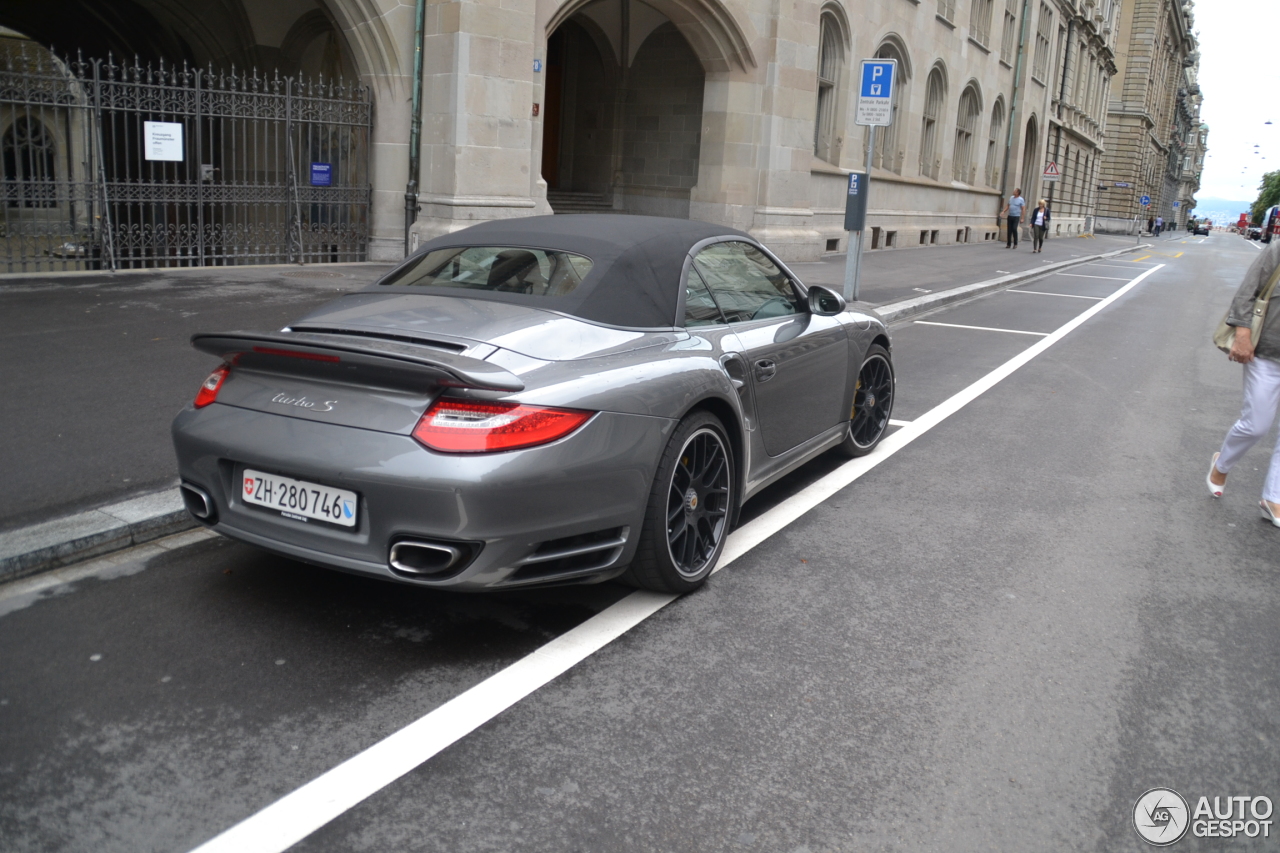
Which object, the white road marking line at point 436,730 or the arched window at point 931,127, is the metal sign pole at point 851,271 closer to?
the white road marking line at point 436,730

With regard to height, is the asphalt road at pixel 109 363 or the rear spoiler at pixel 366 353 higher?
the rear spoiler at pixel 366 353

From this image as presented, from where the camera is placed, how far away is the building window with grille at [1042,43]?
43250 mm

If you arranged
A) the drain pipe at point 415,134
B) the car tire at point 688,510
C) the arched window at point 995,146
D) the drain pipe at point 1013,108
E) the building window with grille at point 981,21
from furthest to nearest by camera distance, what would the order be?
the arched window at point 995,146, the drain pipe at point 1013,108, the building window with grille at point 981,21, the drain pipe at point 415,134, the car tire at point 688,510

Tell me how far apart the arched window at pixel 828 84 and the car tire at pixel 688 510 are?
68.3 ft

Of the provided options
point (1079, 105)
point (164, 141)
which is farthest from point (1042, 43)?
point (164, 141)

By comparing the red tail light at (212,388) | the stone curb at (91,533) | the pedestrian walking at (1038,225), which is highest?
the pedestrian walking at (1038,225)

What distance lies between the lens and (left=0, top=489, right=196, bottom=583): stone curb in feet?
13.6

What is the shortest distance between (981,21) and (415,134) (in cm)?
2585

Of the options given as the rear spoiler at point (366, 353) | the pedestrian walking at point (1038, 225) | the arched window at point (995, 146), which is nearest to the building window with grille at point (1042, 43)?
the arched window at point (995, 146)

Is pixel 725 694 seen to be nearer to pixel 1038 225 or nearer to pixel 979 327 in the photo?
pixel 979 327

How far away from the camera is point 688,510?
420 cm

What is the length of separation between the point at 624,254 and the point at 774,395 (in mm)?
1063

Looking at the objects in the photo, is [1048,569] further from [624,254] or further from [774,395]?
[624,254]

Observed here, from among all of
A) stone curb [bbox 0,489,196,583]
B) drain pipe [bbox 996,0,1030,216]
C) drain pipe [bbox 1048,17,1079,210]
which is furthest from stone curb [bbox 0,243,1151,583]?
drain pipe [bbox 1048,17,1079,210]
